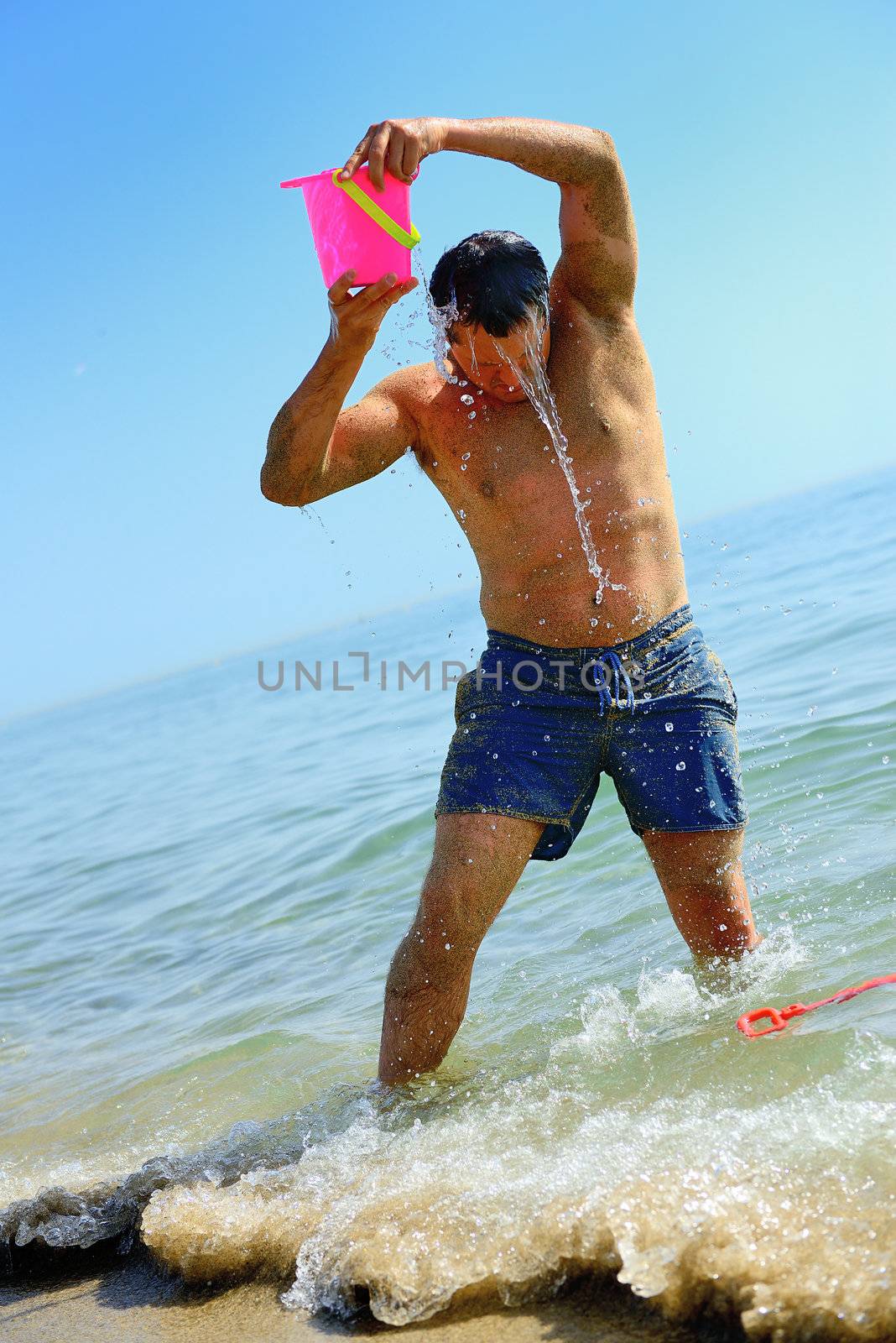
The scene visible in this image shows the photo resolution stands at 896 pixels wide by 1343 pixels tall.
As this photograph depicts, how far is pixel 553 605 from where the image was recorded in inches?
118

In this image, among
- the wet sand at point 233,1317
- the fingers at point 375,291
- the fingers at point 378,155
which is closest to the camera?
the wet sand at point 233,1317

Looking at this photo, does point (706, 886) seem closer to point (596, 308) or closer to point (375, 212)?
point (596, 308)

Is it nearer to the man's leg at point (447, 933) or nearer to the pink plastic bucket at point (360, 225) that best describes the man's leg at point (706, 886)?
the man's leg at point (447, 933)

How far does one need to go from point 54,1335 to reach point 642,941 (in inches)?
88.7

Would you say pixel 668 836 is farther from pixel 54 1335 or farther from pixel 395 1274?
pixel 54 1335

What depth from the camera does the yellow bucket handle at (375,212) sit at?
97.0 inches

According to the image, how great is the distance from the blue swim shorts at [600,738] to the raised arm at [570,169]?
88 cm

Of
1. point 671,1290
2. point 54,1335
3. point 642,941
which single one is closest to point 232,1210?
point 54,1335

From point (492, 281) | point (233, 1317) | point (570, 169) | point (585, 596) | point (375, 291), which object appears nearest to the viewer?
point (233, 1317)

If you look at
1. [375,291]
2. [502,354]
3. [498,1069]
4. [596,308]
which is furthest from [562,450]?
[498,1069]

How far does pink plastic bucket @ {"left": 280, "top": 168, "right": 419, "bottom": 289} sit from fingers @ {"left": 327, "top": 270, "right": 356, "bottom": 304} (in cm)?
1

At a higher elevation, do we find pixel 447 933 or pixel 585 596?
pixel 585 596

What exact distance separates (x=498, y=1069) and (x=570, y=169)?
220cm

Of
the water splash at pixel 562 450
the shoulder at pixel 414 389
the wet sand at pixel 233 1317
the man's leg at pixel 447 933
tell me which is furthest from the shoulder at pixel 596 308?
the wet sand at pixel 233 1317
